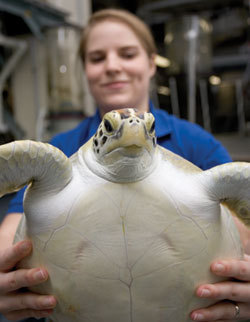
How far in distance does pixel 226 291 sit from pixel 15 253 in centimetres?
38

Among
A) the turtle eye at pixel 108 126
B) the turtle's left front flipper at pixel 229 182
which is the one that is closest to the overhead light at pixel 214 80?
the turtle's left front flipper at pixel 229 182

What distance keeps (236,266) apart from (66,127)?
2765 mm

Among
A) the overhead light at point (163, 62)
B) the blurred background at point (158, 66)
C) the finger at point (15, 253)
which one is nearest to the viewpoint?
the finger at point (15, 253)

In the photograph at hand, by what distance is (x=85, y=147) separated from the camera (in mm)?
576

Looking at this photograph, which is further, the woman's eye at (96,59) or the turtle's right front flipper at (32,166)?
the woman's eye at (96,59)

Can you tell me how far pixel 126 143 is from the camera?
1.47 ft

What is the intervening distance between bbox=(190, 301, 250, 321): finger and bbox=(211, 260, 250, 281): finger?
0.22 feet

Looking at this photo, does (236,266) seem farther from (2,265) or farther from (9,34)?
(9,34)

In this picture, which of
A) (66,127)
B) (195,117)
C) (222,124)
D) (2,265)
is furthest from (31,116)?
(2,265)

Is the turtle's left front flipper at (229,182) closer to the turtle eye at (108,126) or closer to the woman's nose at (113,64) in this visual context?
the turtle eye at (108,126)

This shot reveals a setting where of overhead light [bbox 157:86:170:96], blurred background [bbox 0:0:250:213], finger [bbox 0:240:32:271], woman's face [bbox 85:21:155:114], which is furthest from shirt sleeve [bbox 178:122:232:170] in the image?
overhead light [bbox 157:86:170:96]

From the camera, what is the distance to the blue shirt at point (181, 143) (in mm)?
920

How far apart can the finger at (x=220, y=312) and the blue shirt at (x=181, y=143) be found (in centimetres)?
42

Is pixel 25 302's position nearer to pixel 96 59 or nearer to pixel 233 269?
pixel 233 269
